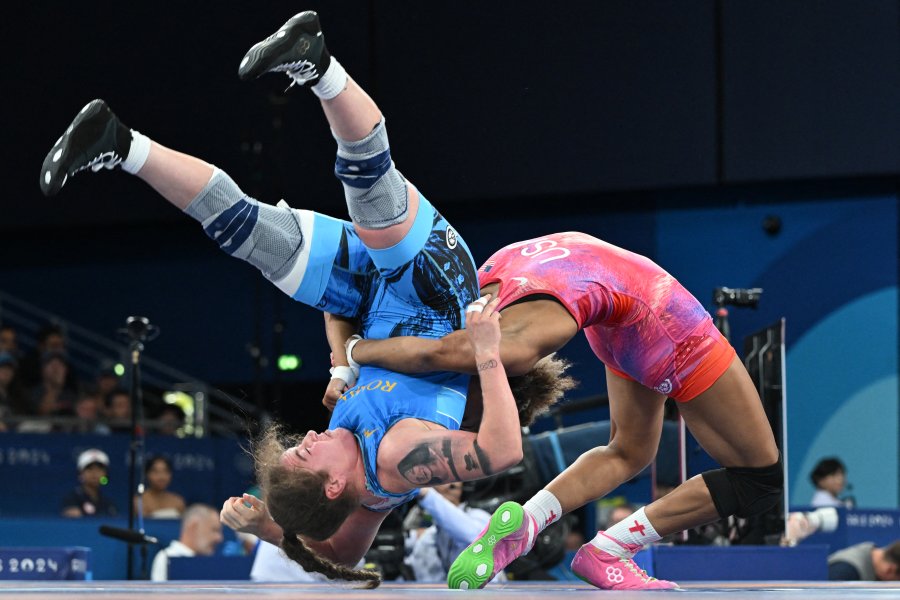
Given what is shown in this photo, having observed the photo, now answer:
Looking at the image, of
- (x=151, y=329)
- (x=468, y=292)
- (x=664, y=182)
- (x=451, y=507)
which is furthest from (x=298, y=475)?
(x=664, y=182)

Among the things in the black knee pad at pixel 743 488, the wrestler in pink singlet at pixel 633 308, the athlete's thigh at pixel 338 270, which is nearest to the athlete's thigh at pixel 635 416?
the wrestler in pink singlet at pixel 633 308

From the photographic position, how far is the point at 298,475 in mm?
3154

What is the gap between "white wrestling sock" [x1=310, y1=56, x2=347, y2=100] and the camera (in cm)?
298

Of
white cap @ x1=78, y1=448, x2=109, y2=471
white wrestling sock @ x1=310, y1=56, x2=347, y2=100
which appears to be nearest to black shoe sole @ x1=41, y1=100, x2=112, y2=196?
white wrestling sock @ x1=310, y1=56, x2=347, y2=100

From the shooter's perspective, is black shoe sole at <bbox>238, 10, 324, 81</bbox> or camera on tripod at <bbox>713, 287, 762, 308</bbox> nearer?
black shoe sole at <bbox>238, 10, 324, 81</bbox>

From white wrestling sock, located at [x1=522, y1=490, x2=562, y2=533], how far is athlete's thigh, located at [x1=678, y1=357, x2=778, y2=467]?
0.47 meters

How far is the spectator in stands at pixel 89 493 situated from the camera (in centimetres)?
663

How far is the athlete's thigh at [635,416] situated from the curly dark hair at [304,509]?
2.75 feet

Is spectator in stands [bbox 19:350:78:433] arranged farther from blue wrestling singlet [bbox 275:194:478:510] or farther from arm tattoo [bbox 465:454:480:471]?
arm tattoo [bbox 465:454:480:471]

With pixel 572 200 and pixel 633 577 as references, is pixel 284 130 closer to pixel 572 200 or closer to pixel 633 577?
pixel 572 200

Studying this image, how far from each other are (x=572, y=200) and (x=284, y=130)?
2.35m

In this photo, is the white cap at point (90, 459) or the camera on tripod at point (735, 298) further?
the white cap at point (90, 459)

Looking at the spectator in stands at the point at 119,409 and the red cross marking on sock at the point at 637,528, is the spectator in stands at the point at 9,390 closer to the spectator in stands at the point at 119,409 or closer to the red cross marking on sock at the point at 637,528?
the spectator in stands at the point at 119,409

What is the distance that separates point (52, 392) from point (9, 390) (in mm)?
303
